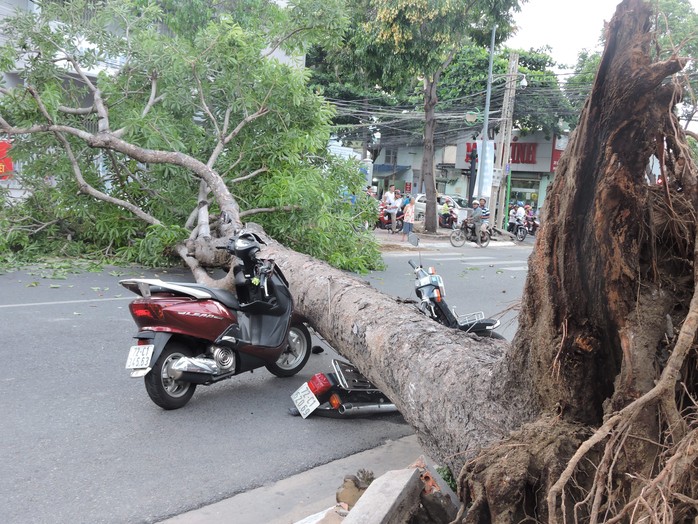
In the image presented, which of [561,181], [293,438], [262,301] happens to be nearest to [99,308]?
[262,301]

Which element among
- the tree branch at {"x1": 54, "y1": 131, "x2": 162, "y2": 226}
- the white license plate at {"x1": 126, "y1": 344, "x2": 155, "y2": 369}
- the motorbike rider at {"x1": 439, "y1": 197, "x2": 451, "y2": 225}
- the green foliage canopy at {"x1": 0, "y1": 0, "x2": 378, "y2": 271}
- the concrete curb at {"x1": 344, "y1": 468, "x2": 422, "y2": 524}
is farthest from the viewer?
the motorbike rider at {"x1": 439, "y1": 197, "x2": 451, "y2": 225}

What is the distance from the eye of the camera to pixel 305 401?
4.82 meters

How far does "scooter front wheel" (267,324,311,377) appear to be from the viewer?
5.70 meters

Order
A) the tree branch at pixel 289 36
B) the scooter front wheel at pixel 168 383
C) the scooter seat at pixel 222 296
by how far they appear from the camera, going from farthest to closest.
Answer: the tree branch at pixel 289 36 → the scooter seat at pixel 222 296 → the scooter front wheel at pixel 168 383

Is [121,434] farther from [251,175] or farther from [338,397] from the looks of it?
[251,175]

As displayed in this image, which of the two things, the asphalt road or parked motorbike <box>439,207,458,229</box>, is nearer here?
the asphalt road

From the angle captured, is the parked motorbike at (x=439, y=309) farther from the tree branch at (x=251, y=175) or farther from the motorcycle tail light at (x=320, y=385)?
the tree branch at (x=251, y=175)

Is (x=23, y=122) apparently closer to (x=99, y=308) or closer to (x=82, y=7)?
(x=82, y=7)

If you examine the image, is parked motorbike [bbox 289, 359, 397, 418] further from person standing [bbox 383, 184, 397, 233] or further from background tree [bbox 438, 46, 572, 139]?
background tree [bbox 438, 46, 572, 139]

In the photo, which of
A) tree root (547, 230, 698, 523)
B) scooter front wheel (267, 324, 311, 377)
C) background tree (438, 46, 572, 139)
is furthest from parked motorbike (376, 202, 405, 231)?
tree root (547, 230, 698, 523)

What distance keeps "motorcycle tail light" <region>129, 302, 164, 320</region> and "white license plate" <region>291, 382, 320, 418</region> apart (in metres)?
1.19

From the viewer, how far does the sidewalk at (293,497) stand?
339 centimetres

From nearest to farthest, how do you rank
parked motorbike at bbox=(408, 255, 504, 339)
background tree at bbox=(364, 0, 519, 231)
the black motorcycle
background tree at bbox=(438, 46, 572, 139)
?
parked motorbike at bbox=(408, 255, 504, 339) → background tree at bbox=(364, 0, 519, 231) → the black motorcycle → background tree at bbox=(438, 46, 572, 139)

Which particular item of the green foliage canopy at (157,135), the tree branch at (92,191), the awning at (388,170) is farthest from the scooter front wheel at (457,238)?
the awning at (388,170)
